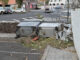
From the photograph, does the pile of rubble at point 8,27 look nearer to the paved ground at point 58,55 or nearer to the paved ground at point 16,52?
the paved ground at point 16,52

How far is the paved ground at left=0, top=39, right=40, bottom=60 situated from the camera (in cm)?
905

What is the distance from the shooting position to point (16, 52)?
10023 millimetres

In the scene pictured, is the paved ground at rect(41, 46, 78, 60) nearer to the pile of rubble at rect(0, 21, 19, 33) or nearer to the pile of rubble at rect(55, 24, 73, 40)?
the pile of rubble at rect(55, 24, 73, 40)

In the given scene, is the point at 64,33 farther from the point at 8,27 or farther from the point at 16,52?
the point at 8,27

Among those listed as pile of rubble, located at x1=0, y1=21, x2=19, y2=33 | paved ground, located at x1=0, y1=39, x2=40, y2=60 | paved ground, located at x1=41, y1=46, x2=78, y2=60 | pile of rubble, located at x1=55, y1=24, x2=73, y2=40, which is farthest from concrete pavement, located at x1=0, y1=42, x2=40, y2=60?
pile of rubble, located at x1=0, y1=21, x2=19, y2=33

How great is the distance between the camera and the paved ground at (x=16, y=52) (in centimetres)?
905

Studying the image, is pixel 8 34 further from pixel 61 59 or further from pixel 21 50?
pixel 61 59

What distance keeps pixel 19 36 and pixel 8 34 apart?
174 centimetres

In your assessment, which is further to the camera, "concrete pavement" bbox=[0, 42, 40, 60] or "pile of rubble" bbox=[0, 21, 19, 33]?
"pile of rubble" bbox=[0, 21, 19, 33]

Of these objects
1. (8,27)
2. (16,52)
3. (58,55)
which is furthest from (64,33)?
(8,27)

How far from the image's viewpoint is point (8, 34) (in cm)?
1476

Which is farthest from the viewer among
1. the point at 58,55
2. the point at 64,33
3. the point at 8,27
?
the point at 8,27

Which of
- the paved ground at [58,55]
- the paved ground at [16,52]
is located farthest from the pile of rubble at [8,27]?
the paved ground at [58,55]

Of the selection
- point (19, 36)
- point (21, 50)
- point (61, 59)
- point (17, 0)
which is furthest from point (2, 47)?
point (17, 0)
